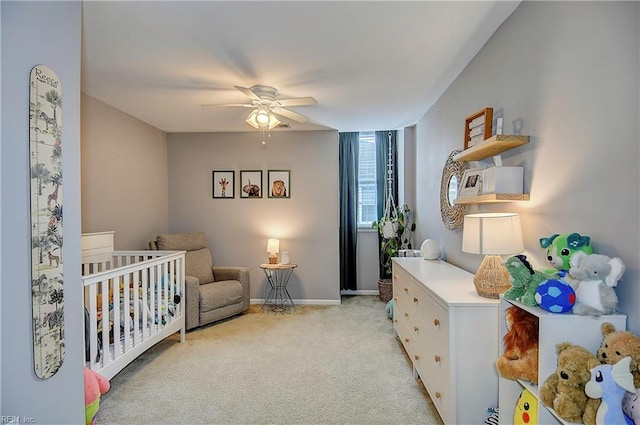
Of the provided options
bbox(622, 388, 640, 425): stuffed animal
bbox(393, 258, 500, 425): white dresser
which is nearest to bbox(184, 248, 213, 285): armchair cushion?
bbox(393, 258, 500, 425): white dresser

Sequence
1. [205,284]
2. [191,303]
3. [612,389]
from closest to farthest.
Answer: [612,389] < [191,303] < [205,284]

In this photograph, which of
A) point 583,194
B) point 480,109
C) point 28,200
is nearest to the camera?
point 28,200

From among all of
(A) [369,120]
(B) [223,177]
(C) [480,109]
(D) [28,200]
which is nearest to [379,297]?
(A) [369,120]

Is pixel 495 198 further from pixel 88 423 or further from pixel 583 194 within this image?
pixel 88 423

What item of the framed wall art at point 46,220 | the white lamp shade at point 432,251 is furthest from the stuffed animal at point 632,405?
the white lamp shade at point 432,251

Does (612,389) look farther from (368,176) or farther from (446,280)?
(368,176)

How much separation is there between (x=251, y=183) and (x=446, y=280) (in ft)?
10.5

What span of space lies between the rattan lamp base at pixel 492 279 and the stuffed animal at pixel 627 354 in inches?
27.0

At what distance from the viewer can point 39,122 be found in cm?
126

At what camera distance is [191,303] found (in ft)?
12.2

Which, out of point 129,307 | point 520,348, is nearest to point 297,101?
point 129,307

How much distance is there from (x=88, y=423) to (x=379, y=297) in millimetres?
3850

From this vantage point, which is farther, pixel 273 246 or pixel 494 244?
pixel 273 246

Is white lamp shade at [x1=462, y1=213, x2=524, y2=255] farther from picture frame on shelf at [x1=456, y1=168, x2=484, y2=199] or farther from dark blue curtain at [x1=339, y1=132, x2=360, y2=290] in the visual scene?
dark blue curtain at [x1=339, y1=132, x2=360, y2=290]
